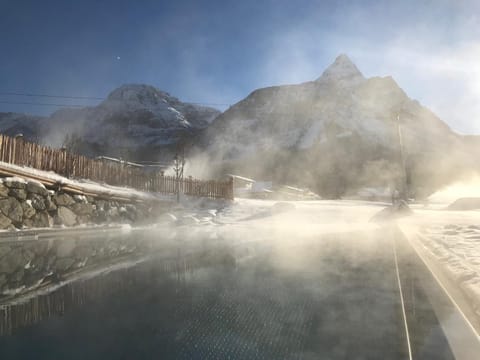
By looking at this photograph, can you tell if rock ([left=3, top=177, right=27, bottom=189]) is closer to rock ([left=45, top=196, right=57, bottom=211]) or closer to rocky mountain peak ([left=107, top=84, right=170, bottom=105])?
rock ([left=45, top=196, right=57, bottom=211])

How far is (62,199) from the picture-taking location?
12094mm

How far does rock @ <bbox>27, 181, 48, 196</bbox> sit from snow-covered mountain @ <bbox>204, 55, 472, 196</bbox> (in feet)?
168

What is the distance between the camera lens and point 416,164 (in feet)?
208

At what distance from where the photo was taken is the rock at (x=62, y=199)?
39.1 ft

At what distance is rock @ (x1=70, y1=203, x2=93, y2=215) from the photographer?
1254cm

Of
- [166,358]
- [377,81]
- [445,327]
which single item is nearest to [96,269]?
[166,358]

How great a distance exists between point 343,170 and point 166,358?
61682 millimetres

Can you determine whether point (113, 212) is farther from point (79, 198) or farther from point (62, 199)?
point (62, 199)

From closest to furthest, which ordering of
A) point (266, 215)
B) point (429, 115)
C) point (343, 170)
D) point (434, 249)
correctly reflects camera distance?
point (434, 249), point (266, 215), point (343, 170), point (429, 115)

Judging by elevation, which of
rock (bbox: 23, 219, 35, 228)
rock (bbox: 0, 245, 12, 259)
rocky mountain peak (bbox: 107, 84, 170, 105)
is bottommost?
rock (bbox: 0, 245, 12, 259)

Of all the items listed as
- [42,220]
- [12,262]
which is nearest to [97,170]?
[42,220]

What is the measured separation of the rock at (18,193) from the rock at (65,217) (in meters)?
1.49

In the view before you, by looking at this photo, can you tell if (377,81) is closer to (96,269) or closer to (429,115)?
(429,115)

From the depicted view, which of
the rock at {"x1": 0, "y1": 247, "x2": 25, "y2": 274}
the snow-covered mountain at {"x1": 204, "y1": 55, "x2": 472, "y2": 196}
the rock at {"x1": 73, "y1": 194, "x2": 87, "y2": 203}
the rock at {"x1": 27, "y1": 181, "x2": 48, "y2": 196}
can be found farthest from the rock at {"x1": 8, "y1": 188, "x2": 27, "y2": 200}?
the snow-covered mountain at {"x1": 204, "y1": 55, "x2": 472, "y2": 196}
